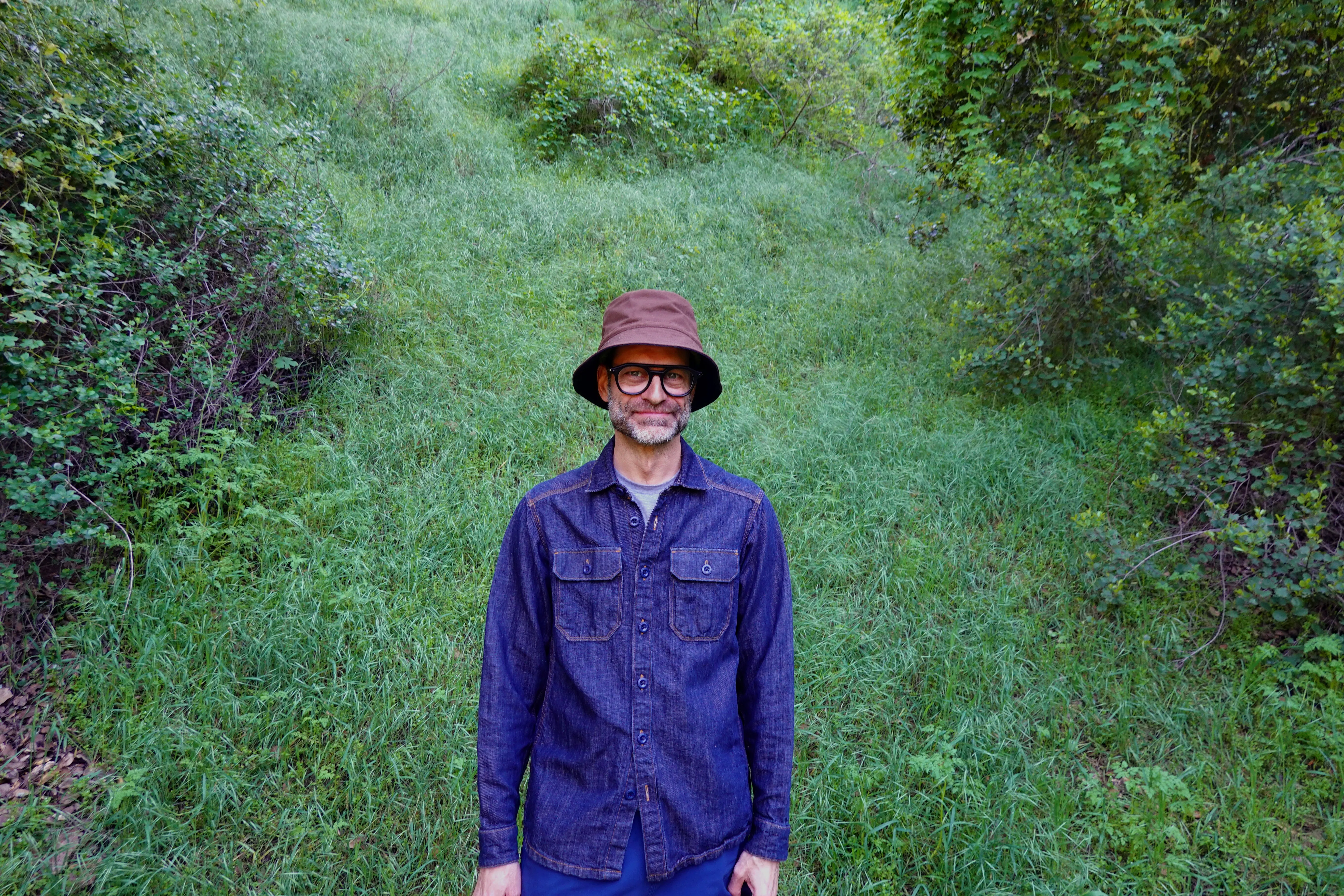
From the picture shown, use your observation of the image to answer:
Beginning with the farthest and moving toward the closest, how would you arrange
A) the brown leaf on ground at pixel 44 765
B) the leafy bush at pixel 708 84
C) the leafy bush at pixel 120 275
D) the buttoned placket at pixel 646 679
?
the leafy bush at pixel 708 84
the leafy bush at pixel 120 275
the brown leaf on ground at pixel 44 765
the buttoned placket at pixel 646 679

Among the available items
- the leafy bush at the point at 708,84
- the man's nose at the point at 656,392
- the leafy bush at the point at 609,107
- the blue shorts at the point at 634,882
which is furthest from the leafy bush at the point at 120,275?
the leafy bush at the point at 708,84

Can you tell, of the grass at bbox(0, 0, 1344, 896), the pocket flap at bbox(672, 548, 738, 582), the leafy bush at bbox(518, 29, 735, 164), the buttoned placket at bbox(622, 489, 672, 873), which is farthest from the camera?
the leafy bush at bbox(518, 29, 735, 164)

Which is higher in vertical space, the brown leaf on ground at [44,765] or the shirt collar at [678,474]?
the shirt collar at [678,474]

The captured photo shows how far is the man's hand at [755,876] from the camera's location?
1795mm

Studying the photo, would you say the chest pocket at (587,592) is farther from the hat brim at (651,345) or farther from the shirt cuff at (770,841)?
the shirt cuff at (770,841)

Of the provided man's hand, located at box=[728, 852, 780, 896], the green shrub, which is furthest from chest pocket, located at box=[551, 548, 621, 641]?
the green shrub

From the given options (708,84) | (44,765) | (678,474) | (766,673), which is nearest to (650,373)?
(678,474)

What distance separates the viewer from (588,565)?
72.4 inches

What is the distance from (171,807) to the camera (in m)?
3.04

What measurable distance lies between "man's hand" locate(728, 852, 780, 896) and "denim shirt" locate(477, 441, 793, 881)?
3 cm

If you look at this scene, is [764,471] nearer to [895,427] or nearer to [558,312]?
[895,427]

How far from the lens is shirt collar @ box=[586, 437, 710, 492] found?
1.88 meters

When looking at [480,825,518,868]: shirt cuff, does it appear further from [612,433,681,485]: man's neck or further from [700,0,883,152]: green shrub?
[700,0,883,152]: green shrub

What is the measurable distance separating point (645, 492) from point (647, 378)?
0.96ft
